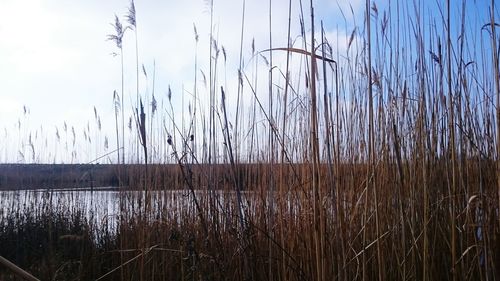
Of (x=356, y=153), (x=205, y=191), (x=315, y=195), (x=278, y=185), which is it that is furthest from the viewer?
(x=205, y=191)

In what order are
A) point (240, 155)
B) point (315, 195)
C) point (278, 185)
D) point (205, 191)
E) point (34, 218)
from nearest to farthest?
1. point (315, 195)
2. point (278, 185)
3. point (205, 191)
4. point (240, 155)
5. point (34, 218)

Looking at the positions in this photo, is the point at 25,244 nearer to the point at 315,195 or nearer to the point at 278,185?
the point at 278,185

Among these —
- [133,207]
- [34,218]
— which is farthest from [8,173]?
[133,207]

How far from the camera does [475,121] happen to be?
1552 millimetres

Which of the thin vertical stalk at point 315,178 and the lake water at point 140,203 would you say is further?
the lake water at point 140,203

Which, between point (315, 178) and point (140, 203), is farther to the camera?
point (140, 203)

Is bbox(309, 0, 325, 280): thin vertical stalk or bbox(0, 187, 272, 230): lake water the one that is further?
bbox(0, 187, 272, 230): lake water

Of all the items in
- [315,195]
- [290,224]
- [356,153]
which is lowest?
[290,224]

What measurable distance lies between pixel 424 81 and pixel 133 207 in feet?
4.91

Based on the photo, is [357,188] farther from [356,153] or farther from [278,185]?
[278,185]

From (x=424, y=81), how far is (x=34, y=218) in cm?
335

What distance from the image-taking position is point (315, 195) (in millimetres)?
1140

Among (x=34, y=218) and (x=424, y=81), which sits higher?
(x=424, y=81)

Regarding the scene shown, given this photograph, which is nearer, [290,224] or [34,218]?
[290,224]
